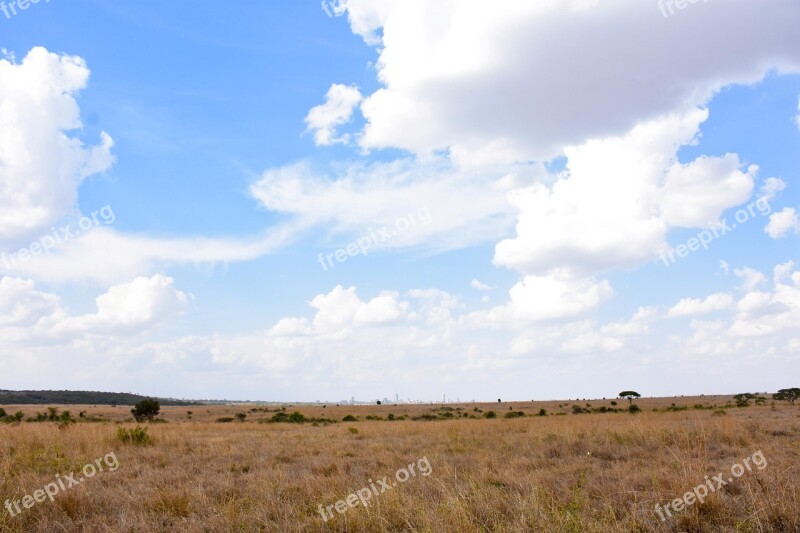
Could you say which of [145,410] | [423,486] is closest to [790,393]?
[423,486]

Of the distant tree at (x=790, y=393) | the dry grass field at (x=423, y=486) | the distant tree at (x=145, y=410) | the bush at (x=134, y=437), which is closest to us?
the dry grass field at (x=423, y=486)

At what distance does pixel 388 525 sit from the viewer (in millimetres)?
5445

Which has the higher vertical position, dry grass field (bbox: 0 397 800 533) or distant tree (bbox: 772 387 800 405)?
dry grass field (bbox: 0 397 800 533)

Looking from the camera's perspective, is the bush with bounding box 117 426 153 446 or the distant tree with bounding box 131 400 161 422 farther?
the distant tree with bounding box 131 400 161 422

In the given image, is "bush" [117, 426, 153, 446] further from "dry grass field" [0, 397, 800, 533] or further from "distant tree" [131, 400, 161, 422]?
"distant tree" [131, 400, 161, 422]

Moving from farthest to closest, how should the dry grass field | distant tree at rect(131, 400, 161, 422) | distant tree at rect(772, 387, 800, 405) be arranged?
distant tree at rect(772, 387, 800, 405)
distant tree at rect(131, 400, 161, 422)
the dry grass field

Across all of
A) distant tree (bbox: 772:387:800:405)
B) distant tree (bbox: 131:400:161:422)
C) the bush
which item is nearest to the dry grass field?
the bush

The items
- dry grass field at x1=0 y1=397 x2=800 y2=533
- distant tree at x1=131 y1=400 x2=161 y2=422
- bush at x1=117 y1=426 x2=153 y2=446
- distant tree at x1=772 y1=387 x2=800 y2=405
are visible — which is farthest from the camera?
distant tree at x1=772 y1=387 x2=800 y2=405

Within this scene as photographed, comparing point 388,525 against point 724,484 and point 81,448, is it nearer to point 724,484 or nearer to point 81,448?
point 724,484

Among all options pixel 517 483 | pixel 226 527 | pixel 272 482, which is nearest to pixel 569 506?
pixel 517 483

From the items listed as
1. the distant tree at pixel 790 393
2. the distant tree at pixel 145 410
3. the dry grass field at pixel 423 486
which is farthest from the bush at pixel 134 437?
the distant tree at pixel 790 393

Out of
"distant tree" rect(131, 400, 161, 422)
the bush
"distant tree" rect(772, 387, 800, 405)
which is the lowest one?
"distant tree" rect(131, 400, 161, 422)

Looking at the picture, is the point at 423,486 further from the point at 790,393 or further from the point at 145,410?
the point at 790,393

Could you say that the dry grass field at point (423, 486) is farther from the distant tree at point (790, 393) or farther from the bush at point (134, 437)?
the distant tree at point (790, 393)
